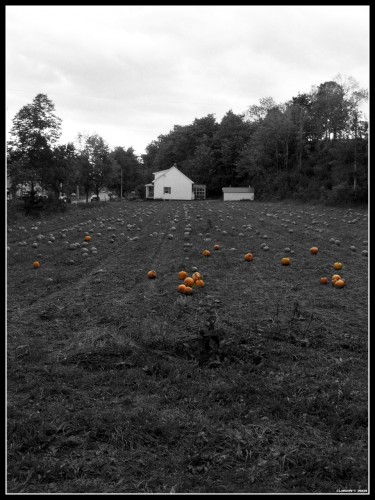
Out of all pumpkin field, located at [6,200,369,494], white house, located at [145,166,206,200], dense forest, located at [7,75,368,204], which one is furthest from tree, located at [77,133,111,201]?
pumpkin field, located at [6,200,369,494]

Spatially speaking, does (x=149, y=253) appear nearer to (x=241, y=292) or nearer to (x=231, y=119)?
(x=241, y=292)

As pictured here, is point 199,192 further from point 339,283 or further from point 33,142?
point 339,283

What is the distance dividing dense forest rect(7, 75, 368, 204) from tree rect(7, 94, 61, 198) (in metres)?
0.06

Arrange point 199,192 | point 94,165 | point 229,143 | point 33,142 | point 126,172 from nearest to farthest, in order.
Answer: point 33,142
point 94,165
point 229,143
point 199,192
point 126,172

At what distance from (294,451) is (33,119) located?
27493mm

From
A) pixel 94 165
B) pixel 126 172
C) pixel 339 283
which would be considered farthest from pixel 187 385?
pixel 126 172

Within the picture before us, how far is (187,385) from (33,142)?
25941 mm

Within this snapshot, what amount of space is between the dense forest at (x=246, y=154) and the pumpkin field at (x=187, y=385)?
20820mm

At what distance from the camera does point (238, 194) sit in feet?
242

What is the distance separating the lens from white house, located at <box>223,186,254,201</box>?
7325cm

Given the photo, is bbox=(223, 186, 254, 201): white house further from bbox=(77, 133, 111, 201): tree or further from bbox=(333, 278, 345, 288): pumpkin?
bbox=(333, 278, 345, 288): pumpkin

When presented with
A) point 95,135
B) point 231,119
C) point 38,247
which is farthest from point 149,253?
point 231,119

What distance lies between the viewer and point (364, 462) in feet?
10.8

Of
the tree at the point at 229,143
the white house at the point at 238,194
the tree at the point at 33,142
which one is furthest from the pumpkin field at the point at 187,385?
the tree at the point at 229,143
